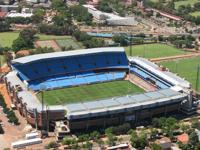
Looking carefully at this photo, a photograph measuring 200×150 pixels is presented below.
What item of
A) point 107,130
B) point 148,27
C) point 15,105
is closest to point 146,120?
point 107,130

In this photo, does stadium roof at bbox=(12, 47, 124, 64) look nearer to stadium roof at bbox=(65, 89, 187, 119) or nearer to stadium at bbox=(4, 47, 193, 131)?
stadium at bbox=(4, 47, 193, 131)

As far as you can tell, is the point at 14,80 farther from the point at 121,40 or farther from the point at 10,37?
the point at 10,37

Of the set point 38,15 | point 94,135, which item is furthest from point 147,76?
point 38,15

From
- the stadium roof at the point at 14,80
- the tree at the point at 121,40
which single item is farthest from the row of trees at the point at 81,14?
the stadium roof at the point at 14,80

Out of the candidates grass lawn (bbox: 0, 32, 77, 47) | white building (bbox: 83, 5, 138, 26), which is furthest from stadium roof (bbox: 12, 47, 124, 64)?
white building (bbox: 83, 5, 138, 26)

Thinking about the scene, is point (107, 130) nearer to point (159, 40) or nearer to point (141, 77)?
point (141, 77)
